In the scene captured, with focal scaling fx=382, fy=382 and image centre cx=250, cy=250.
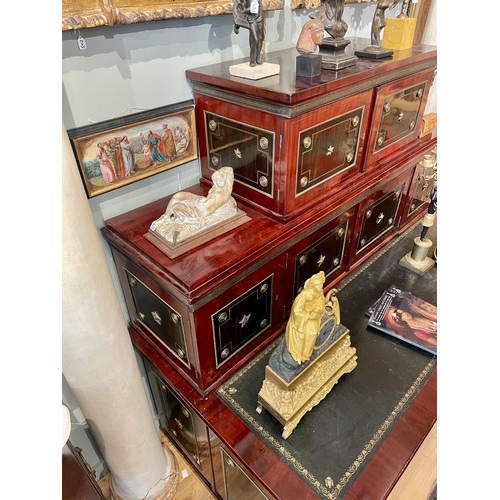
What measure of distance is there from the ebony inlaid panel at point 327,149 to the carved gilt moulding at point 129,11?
2.05 feet

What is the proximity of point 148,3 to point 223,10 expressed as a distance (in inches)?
13.1

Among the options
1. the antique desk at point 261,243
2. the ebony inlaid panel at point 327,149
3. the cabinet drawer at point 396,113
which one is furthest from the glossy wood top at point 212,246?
the cabinet drawer at point 396,113

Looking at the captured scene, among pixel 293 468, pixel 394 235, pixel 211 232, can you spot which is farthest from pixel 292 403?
pixel 394 235

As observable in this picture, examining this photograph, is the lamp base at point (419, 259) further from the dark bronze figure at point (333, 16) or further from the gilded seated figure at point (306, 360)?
the dark bronze figure at point (333, 16)

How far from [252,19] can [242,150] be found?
19.4 inches

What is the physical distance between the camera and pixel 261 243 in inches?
60.4

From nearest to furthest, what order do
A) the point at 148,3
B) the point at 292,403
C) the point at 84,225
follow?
1. the point at 84,225
2. the point at 148,3
3. the point at 292,403

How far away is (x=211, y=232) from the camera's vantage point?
5.08 ft

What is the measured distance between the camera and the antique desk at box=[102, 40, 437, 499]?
144 centimetres

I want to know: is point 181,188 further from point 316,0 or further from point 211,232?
point 316,0

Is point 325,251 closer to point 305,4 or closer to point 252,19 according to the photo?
point 252,19

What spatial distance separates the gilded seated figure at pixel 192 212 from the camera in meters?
1.49

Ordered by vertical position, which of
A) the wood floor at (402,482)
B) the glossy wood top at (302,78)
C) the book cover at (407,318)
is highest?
the glossy wood top at (302,78)

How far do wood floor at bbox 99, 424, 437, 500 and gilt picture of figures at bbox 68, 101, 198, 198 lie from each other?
5.58ft
